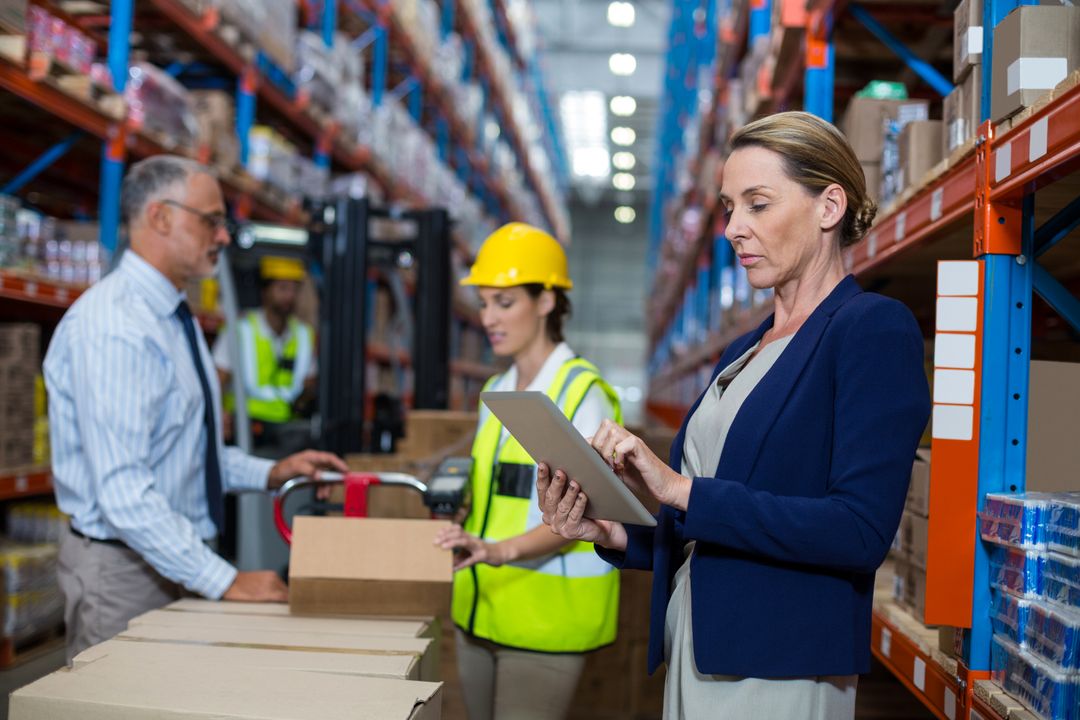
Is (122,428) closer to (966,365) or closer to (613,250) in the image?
(966,365)

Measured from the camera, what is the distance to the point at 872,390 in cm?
147

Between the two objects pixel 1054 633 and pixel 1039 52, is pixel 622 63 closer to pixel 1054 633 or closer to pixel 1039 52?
pixel 1039 52

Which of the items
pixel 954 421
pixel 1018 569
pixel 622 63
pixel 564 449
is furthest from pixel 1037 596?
pixel 622 63

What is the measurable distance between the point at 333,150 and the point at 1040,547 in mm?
7049

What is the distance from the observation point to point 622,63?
25.0 meters

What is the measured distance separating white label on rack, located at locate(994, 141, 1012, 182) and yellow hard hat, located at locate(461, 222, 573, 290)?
4.01 ft

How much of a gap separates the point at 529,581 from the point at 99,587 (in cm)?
113

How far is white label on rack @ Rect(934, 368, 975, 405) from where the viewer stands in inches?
78.3

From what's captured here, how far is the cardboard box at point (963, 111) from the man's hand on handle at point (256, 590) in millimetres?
1939

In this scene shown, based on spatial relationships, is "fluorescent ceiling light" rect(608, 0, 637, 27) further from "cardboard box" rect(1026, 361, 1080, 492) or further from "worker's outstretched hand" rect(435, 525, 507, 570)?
→ "cardboard box" rect(1026, 361, 1080, 492)

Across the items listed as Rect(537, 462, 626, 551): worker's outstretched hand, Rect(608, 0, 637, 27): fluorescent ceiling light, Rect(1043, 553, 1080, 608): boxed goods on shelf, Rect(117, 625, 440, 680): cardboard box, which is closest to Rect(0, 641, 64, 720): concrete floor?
Rect(117, 625, 440, 680): cardboard box

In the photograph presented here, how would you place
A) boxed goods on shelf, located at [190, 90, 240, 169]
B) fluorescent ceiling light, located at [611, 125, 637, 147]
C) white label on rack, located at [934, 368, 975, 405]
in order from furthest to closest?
fluorescent ceiling light, located at [611, 125, 637, 147], boxed goods on shelf, located at [190, 90, 240, 169], white label on rack, located at [934, 368, 975, 405]

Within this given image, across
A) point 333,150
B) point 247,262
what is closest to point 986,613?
point 247,262

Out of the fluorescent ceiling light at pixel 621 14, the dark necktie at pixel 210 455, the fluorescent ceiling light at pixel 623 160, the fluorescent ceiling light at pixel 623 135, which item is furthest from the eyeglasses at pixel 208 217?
the fluorescent ceiling light at pixel 623 160
